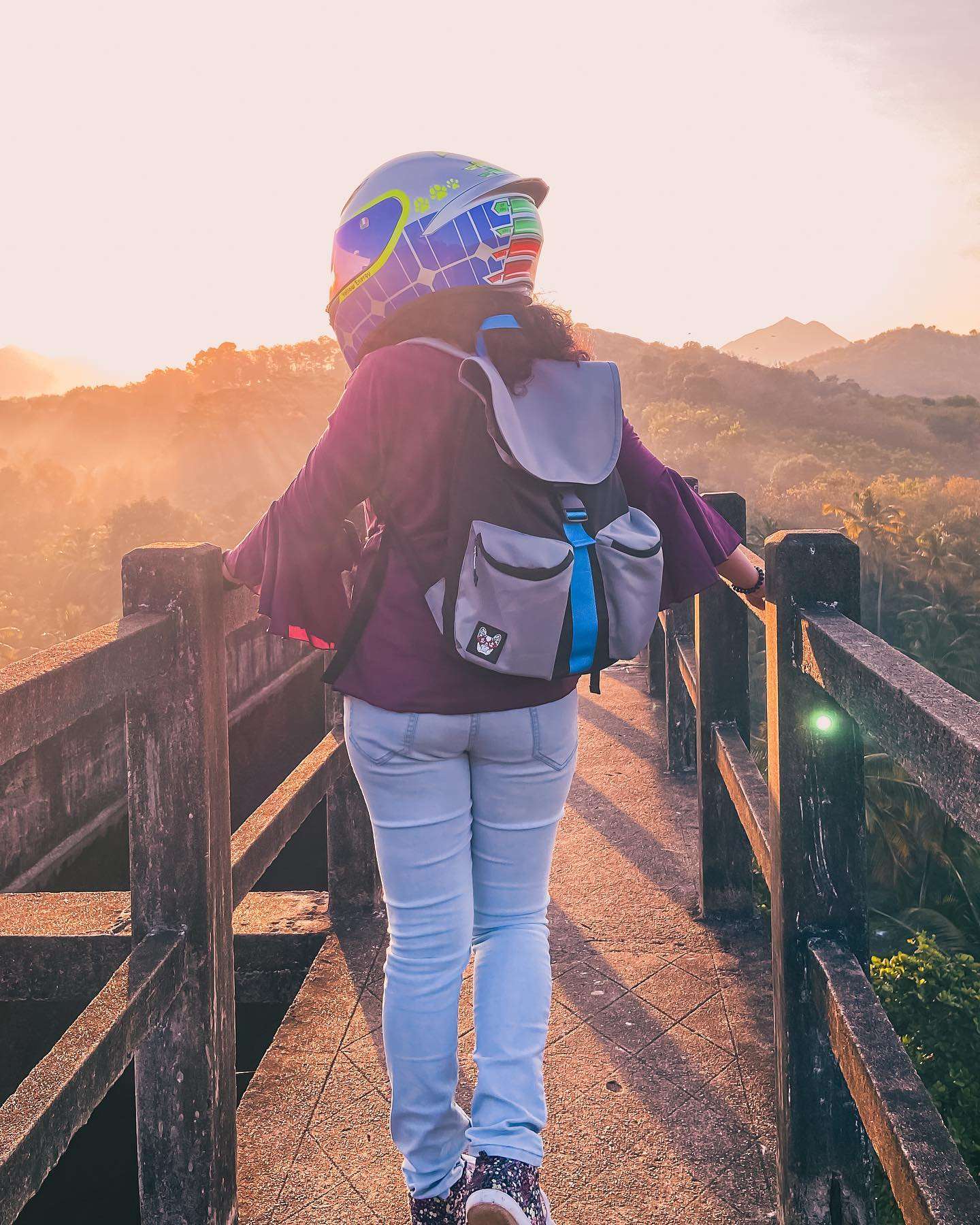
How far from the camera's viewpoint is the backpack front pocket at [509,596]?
4.49 feet

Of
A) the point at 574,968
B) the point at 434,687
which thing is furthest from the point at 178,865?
the point at 574,968

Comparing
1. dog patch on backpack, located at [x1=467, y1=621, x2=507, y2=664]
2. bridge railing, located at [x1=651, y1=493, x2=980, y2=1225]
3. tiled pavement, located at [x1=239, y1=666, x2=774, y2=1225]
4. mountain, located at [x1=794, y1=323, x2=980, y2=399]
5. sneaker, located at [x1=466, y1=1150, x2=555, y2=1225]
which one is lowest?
tiled pavement, located at [x1=239, y1=666, x2=774, y2=1225]

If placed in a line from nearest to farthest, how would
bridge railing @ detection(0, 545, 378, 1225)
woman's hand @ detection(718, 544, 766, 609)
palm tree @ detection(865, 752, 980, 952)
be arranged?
bridge railing @ detection(0, 545, 378, 1225), woman's hand @ detection(718, 544, 766, 609), palm tree @ detection(865, 752, 980, 952)

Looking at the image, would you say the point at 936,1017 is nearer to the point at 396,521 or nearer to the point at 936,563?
the point at 396,521

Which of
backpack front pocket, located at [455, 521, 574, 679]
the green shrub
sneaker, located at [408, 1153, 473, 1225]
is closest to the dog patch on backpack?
backpack front pocket, located at [455, 521, 574, 679]

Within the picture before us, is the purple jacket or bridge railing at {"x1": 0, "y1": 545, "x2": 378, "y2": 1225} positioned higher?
the purple jacket

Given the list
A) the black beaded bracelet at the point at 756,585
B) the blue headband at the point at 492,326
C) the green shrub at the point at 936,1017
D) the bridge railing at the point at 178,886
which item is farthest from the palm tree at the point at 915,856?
the blue headband at the point at 492,326

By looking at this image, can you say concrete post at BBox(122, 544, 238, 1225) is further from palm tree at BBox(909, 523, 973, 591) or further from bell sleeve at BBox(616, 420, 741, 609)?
palm tree at BBox(909, 523, 973, 591)

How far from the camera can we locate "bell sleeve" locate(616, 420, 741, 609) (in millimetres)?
1681

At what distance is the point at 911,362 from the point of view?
14212 centimetres

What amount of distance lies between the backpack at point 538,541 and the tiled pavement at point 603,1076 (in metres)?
1.06

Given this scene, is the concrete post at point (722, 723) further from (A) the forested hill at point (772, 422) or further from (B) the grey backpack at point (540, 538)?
(A) the forested hill at point (772, 422)

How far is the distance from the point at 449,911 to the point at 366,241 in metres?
0.98

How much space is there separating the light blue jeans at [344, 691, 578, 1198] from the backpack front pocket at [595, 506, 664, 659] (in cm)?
15
